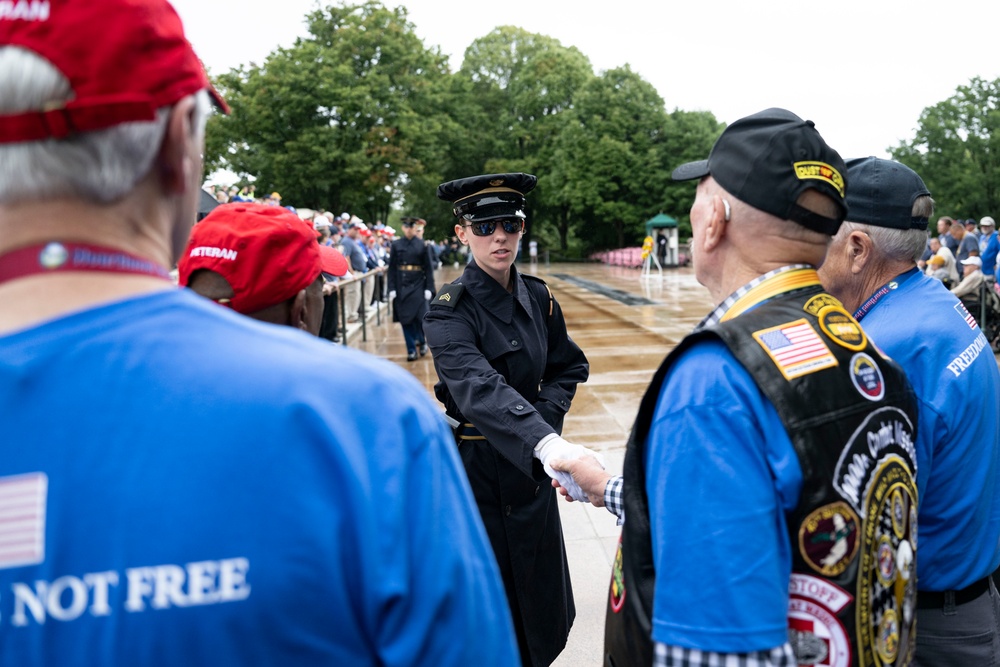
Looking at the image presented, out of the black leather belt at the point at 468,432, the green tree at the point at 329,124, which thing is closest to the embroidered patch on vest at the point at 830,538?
the black leather belt at the point at 468,432

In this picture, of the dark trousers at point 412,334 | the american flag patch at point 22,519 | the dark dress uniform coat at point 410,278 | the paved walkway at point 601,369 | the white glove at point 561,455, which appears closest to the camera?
the american flag patch at point 22,519

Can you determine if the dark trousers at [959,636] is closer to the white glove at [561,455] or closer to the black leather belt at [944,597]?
the black leather belt at [944,597]

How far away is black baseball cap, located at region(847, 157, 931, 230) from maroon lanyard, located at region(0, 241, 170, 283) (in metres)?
2.18

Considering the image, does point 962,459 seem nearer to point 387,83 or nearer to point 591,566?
point 591,566

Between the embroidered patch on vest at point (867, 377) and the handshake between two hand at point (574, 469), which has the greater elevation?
the embroidered patch on vest at point (867, 377)

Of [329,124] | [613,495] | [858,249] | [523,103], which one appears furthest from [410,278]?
[523,103]

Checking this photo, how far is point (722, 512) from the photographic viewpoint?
146cm

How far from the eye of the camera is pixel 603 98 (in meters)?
50.6

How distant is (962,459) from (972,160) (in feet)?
202

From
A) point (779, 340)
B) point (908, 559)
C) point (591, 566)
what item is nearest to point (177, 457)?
point (779, 340)

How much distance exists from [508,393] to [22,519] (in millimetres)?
2215

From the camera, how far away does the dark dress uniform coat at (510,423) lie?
3021 millimetres

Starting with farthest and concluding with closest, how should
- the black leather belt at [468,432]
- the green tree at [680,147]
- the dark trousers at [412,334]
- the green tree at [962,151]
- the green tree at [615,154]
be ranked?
the green tree at [962,151] < the green tree at [615,154] < the green tree at [680,147] < the dark trousers at [412,334] < the black leather belt at [468,432]

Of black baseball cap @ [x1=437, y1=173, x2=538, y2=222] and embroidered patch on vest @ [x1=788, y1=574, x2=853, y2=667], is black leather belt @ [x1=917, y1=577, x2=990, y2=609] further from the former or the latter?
black baseball cap @ [x1=437, y1=173, x2=538, y2=222]
